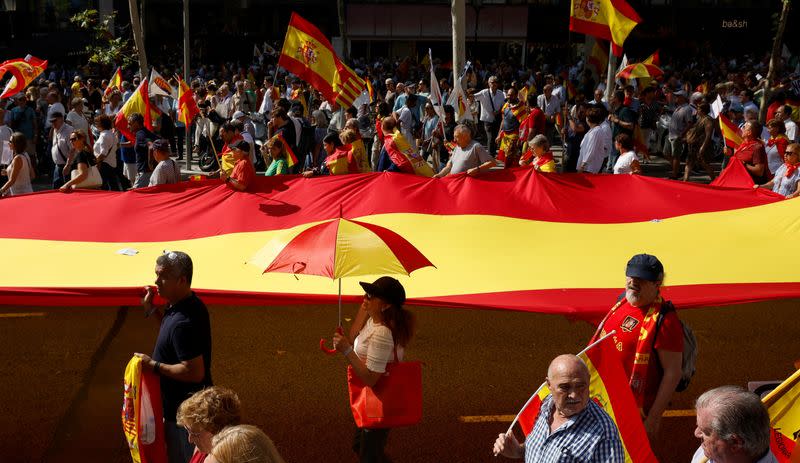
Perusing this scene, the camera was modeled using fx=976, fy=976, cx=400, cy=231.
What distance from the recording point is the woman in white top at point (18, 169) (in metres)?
11.5

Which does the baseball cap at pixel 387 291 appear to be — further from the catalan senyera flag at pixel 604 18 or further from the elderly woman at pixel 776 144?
the catalan senyera flag at pixel 604 18

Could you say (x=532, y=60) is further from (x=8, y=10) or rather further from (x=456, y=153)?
(x=456, y=153)

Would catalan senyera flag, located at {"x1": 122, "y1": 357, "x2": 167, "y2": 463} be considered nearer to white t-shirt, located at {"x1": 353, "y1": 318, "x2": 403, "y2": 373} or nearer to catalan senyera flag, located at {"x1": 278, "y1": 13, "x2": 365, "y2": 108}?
white t-shirt, located at {"x1": 353, "y1": 318, "x2": 403, "y2": 373}

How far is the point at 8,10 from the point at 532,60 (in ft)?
72.9

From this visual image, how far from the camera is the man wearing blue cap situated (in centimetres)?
531

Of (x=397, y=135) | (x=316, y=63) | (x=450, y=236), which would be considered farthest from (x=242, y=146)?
(x=316, y=63)

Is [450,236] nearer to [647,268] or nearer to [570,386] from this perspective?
[647,268]

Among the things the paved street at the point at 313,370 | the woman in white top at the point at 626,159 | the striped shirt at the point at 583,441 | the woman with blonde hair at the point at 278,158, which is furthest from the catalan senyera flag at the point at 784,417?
the woman with blonde hair at the point at 278,158

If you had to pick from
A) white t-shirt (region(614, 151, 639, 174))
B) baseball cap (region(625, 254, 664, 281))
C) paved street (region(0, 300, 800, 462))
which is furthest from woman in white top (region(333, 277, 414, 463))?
white t-shirt (region(614, 151, 639, 174))

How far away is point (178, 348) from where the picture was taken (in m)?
5.35

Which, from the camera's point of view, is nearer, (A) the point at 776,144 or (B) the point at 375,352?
(B) the point at 375,352

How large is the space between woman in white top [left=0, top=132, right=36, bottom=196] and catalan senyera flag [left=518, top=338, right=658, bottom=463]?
834 centimetres

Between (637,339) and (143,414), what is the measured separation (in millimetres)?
2773

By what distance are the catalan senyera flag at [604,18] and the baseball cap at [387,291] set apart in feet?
37.8
